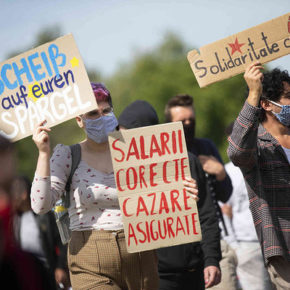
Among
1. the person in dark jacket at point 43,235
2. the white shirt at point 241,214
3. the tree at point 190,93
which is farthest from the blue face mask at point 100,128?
the tree at point 190,93

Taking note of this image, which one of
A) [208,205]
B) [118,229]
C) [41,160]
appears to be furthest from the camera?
[208,205]

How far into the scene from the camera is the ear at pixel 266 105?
4398mm

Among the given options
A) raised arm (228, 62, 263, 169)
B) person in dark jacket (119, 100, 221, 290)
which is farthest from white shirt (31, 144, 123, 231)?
person in dark jacket (119, 100, 221, 290)

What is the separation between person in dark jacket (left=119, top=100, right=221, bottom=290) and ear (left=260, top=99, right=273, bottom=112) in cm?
91

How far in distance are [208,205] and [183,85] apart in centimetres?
4903

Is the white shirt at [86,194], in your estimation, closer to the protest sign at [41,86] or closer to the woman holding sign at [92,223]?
the woman holding sign at [92,223]

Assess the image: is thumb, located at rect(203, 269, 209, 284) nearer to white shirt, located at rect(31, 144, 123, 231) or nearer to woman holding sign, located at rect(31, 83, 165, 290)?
woman holding sign, located at rect(31, 83, 165, 290)

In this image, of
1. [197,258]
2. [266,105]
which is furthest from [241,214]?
[266,105]

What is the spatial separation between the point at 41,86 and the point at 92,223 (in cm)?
106

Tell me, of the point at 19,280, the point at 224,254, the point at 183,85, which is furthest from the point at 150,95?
the point at 19,280

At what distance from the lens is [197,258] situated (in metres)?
4.93

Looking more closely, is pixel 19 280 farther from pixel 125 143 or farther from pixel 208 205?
pixel 208 205

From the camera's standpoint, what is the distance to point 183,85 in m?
53.8

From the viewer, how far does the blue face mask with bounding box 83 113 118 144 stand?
412 cm
